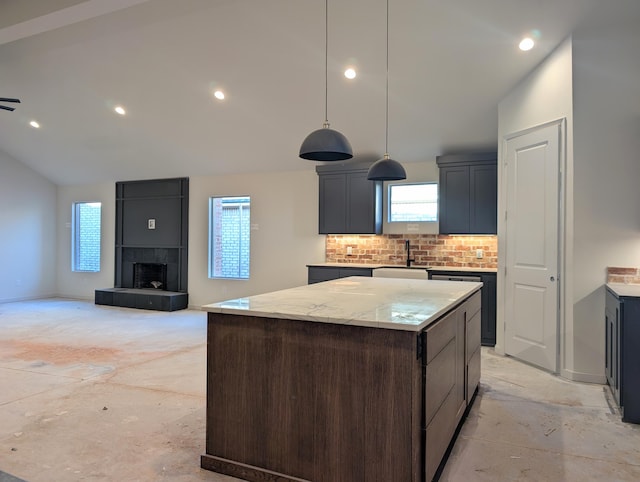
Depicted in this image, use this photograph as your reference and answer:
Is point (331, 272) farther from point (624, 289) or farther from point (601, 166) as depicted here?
point (624, 289)

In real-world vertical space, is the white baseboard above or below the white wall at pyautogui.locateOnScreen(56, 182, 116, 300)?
below

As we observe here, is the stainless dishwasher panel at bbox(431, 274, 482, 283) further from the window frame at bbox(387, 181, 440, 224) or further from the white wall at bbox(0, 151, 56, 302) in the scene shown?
the white wall at bbox(0, 151, 56, 302)

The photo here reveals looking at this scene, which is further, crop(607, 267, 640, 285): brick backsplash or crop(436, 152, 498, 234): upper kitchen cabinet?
crop(436, 152, 498, 234): upper kitchen cabinet

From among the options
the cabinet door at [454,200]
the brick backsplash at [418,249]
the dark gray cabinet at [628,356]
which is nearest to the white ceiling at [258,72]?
the cabinet door at [454,200]

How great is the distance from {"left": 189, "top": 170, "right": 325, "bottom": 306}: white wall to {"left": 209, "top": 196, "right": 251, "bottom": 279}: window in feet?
0.41

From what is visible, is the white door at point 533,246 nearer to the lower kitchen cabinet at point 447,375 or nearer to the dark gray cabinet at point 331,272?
the lower kitchen cabinet at point 447,375

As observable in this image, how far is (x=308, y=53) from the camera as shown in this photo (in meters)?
5.09

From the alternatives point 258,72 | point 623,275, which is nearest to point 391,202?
point 258,72

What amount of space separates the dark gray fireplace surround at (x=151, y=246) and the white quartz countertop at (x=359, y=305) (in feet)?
19.3

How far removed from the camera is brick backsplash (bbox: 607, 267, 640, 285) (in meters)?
4.03

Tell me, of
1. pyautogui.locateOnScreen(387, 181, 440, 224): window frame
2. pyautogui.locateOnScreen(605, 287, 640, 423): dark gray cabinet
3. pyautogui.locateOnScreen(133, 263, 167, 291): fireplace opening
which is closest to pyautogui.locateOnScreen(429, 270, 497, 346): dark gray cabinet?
pyautogui.locateOnScreen(387, 181, 440, 224): window frame

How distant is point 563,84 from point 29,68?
6864mm

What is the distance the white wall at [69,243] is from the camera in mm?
9648

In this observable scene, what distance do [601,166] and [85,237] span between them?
9.88m
